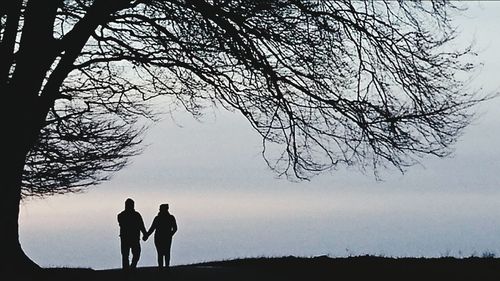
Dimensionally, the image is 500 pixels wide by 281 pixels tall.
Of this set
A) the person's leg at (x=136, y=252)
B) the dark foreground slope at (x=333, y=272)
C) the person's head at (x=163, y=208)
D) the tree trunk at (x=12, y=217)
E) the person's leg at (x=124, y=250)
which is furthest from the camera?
the person's head at (x=163, y=208)

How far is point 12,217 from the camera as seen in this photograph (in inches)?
750

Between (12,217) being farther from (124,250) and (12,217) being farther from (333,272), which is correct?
(333,272)

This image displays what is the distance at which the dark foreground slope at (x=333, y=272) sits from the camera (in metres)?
17.6

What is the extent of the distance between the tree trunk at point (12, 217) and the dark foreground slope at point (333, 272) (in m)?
0.54

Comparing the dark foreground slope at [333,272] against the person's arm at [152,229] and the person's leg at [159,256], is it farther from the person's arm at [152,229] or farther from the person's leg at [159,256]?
the person's arm at [152,229]

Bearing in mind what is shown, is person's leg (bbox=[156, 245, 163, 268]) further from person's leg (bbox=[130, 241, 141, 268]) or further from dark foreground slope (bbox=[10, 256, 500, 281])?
person's leg (bbox=[130, 241, 141, 268])

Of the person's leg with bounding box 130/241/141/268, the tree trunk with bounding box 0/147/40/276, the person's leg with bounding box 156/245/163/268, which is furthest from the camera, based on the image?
the person's leg with bounding box 156/245/163/268

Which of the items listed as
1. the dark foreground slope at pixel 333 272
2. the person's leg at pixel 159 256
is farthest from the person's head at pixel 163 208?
the dark foreground slope at pixel 333 272

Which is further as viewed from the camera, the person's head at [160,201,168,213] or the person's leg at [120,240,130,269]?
the person's head at [160,201,168,213]

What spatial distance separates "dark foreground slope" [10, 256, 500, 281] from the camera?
17594 mm

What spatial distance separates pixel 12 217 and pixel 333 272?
6614mm

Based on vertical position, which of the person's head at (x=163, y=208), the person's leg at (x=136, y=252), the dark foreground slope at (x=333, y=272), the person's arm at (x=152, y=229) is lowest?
the dark foreground slope at (x=333, y=272)

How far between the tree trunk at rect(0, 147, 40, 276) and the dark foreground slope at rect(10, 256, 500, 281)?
54 centimetres

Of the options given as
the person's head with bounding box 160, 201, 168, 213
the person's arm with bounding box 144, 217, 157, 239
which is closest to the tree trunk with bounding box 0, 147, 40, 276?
the person's arm with bounding box 144, 217, 157, 239
